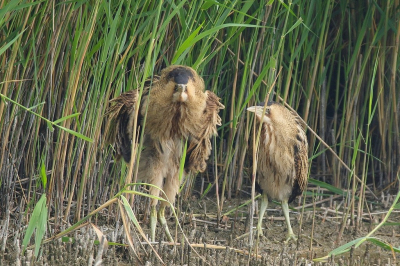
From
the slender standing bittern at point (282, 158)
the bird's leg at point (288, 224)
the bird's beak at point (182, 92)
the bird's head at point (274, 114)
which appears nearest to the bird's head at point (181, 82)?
the bird's beak at point (182, 92)

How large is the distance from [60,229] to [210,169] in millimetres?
2090

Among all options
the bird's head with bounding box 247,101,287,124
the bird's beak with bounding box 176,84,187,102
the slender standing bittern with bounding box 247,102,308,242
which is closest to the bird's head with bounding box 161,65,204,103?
the bird's beak with bounding box 176,84,187,102

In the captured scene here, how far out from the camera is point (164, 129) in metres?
4.78

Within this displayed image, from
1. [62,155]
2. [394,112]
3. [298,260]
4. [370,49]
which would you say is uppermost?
[370,49]

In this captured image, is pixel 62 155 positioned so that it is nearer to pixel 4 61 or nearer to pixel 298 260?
pixel 4 61

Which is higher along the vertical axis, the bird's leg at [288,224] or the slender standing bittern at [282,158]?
the slender standing bittern at [282,158]

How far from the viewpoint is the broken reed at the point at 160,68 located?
13.9 ft

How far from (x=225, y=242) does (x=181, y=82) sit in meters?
1.19

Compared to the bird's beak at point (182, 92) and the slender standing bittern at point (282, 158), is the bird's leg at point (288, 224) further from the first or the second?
the bird's beak at point (182, 92)

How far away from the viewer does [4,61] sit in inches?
169

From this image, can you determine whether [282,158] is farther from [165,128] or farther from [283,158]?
[165,128]

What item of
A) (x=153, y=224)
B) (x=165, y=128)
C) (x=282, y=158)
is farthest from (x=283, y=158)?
(x=153, y=224)

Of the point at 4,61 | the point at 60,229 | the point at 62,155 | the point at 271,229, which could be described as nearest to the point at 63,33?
the point at 4,61

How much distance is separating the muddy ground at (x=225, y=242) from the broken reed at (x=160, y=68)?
240mm
